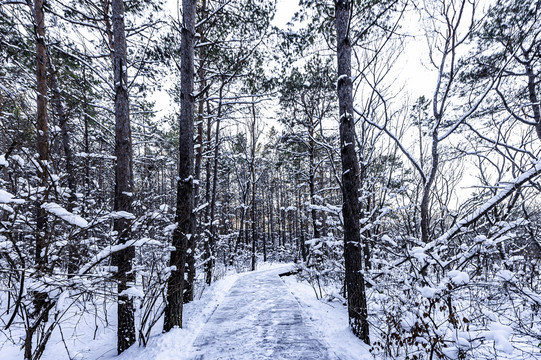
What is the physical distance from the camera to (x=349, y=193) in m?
4.27

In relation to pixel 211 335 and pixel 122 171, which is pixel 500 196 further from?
pixel 122 171

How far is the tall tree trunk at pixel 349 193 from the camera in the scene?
4.07 meters

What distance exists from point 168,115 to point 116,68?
621cm

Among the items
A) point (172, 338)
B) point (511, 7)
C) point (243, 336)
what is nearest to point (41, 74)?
point (172, 338)

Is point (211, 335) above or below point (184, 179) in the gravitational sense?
below

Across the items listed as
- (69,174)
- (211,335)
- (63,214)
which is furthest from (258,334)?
(69,174)

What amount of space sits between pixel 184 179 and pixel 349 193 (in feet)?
11.0

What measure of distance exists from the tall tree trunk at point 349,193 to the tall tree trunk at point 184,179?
121 inches

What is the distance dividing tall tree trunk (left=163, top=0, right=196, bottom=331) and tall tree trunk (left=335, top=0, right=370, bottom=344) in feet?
10.1

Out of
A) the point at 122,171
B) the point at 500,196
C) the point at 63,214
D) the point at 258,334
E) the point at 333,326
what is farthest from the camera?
the point at 333,326

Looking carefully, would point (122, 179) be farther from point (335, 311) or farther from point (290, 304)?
point (335, 311)

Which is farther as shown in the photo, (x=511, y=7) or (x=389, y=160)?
(x=389, y=160)

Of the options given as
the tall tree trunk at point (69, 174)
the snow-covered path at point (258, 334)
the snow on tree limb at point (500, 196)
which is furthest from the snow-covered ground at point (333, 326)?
the tall tree trunk at point (69, 174)

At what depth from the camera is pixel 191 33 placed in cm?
477
